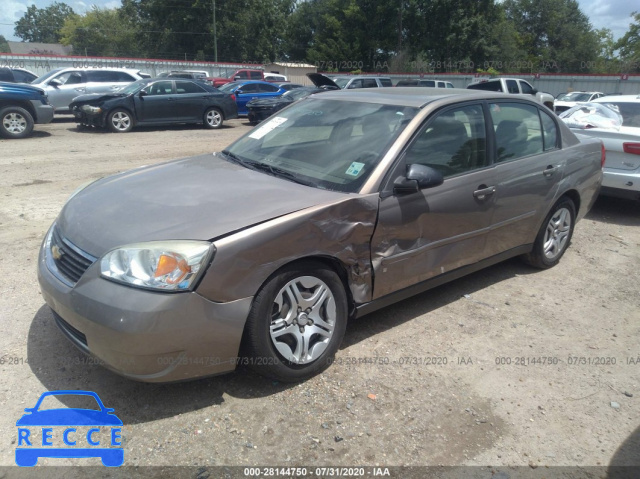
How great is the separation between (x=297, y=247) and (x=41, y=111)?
12.4m

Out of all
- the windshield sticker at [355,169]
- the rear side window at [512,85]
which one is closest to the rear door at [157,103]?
the rear side window at [512,85]

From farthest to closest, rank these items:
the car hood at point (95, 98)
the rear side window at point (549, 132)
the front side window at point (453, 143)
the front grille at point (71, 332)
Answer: the car hood at point (95, 98) → the rear side window at point (549, 132) → the front side window at point (453, 143) → the front grille at point (71, 332)

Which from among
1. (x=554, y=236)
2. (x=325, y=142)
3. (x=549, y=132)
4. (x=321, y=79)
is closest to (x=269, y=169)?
(x=325, y=142)

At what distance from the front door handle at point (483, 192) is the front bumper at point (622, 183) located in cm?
370

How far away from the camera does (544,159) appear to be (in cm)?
468

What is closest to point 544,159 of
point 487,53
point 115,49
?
point 487,53

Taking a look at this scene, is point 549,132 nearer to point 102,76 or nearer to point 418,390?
point 418,390

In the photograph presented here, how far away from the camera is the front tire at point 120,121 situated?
14.4 metres

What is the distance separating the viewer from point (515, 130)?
4508 mm

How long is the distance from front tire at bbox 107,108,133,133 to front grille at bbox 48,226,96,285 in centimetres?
1245

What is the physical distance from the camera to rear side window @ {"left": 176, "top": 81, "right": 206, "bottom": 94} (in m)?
15.5

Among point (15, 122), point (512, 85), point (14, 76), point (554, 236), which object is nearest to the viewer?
point (554, 236)

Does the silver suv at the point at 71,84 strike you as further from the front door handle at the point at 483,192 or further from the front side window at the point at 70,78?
the front door handle at the point at 483,192

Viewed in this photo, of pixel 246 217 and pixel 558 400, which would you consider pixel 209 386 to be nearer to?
pixel 246 217
